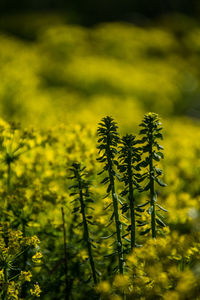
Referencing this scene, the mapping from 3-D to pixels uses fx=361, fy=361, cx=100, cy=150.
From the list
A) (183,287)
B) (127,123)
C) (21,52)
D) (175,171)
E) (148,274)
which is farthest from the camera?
(21,52)

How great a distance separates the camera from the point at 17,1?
34.7 meters

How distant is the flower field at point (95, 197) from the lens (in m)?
2.50

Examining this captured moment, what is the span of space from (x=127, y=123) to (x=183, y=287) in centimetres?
848

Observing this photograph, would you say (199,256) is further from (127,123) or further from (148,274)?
(127,123)

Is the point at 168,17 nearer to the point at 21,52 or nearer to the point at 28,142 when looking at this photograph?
the point at 21,52

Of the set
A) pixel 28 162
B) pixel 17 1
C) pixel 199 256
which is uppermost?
pixel 17 1

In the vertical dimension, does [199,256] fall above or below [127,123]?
below

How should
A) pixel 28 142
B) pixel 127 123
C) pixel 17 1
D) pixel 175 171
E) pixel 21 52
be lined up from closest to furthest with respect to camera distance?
pixel 28 142
pixel 175 171
pixel 127 123
pixel 21 52
pixel 17 1

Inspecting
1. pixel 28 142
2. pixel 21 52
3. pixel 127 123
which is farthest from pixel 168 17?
pixel 28 142

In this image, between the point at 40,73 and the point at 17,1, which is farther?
the point at 17,1

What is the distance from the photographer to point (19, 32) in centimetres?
2780

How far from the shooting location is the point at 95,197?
155 inches

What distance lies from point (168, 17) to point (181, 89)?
1310 cm

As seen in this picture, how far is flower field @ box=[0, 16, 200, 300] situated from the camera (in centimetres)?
250
